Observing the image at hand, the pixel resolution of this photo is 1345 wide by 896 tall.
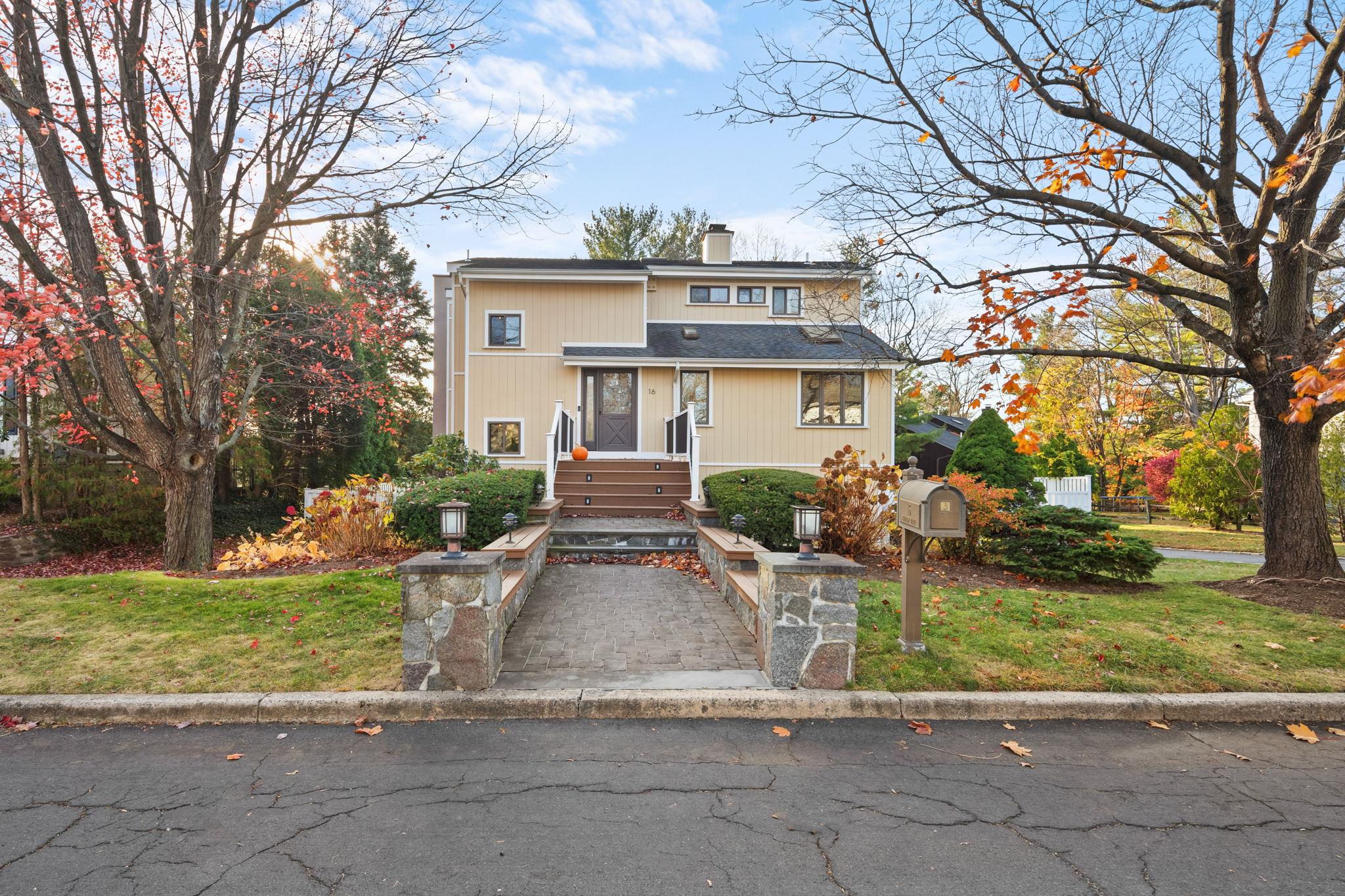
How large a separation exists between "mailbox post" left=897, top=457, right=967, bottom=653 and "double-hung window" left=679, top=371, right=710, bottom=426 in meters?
10.6

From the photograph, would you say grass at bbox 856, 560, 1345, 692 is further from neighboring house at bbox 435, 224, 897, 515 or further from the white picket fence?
the white picket fence

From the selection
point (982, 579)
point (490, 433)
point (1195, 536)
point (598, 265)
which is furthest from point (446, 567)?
point (1195, 536)

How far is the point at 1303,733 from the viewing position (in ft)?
12.5

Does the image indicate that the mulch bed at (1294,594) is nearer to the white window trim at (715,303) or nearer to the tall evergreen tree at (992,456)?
the tall evergreen tree at (992,456)

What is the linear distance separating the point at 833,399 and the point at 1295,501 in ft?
30.5

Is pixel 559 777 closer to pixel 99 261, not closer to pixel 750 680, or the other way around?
pixel 750 680

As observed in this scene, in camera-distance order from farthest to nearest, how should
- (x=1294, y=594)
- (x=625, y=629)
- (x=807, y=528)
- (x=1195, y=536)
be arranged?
(x=1195, y=536) < (x=1294, y=594) < (x=625, y=629) < (x=807, y=528)

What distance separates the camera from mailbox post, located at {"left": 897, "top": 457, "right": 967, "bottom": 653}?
464 centimetres

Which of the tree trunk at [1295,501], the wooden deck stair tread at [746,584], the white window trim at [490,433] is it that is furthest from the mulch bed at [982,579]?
the white window trim at [490,433]

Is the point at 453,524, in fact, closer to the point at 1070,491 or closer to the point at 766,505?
the point at 766,505

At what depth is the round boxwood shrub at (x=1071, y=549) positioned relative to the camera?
7.05 metres

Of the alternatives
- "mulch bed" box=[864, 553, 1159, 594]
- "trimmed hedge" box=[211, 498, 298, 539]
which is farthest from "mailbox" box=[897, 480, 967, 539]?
"trimmed hedge" box=[211, 498, 298, 539]

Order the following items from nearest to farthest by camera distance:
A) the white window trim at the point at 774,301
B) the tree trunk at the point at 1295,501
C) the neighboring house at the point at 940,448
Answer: the tree trunk at the point at 1295,501 < the white window trim at the point at 774,301 < the neighboring house at the point at 940,448

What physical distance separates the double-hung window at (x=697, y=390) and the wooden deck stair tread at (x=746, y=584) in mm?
9290
